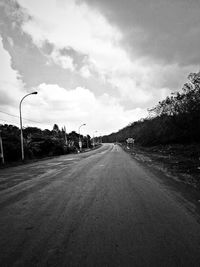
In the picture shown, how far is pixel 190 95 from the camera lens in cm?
4172

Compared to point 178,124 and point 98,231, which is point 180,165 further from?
point 178,124

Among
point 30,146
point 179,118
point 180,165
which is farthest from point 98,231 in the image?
point 179,118

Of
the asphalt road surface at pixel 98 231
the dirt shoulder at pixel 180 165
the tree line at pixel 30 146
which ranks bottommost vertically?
the dirt shoulder at pixel 180 165

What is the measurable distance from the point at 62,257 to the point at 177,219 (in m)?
2.91

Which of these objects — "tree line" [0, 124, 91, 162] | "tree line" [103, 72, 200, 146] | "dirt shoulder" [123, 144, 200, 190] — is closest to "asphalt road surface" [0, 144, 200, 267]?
"dirt shoulder" [123, 144, 200, 190]

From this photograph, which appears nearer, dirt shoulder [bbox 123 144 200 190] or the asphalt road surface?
the asphalt road surface

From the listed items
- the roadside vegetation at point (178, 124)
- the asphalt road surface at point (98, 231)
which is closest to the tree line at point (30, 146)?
the roadside vegetation at point (178, 124)

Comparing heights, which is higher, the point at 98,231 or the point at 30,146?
the point at 30,146

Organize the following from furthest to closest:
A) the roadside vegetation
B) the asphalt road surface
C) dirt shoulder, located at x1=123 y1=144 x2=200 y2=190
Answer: the roadside vegetation → dirt shoulder, located at x1=123 y1=144 x2=200 y2=190 → the asphalt road surface

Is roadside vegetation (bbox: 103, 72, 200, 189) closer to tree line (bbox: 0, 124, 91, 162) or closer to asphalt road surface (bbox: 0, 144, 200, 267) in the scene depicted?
tree line (bbox: 0, 124, 91, 162)

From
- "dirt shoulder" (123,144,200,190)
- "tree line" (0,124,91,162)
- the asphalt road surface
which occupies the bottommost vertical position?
"dirt shoulder" (123,144,200,190)

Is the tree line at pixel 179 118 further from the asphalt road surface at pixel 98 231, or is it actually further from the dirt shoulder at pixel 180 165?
the asphalt road surface at pixel 98 231

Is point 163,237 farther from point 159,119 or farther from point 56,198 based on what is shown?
point 159,119

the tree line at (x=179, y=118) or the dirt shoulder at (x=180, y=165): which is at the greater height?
the tree line at (x=179, y=118)
